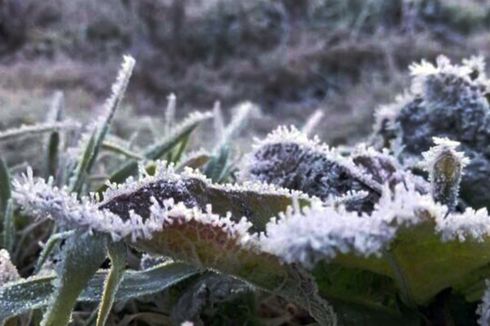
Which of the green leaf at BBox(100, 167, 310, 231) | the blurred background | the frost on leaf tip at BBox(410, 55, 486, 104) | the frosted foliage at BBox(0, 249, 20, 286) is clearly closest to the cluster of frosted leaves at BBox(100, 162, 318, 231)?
the green leaf at BBox(100, 167, 310, 231)

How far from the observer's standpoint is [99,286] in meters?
0.41

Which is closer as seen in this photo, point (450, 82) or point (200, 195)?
point (200, 195)

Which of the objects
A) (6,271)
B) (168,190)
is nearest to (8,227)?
(6,271)

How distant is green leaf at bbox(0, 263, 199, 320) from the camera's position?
38 cm

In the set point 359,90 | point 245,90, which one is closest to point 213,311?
point 359,90

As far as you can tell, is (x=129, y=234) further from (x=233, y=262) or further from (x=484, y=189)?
(x=484, y=189)

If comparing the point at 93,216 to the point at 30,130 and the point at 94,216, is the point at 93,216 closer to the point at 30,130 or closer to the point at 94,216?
the point at 94,216

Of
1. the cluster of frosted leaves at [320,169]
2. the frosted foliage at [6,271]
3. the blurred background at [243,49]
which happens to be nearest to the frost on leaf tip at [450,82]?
the cluster of frosted leaves at [320,169]

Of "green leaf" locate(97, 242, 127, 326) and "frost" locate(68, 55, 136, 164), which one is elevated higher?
"frost" locate(68, 55, 136, 164)

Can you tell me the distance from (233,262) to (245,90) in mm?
2533

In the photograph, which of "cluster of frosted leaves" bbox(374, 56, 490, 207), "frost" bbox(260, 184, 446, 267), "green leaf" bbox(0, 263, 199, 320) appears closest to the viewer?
"frost" bbox(260, 184, 446, 267)

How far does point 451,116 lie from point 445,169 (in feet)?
0.68

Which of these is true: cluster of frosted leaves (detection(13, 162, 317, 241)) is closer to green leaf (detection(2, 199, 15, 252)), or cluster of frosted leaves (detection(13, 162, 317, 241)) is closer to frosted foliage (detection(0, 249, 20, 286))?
frosted foliage (detection(0, 249, 20, 286))

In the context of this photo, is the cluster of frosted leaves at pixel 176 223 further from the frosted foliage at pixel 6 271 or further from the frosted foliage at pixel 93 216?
the frosted foliage at pixel 6 271
